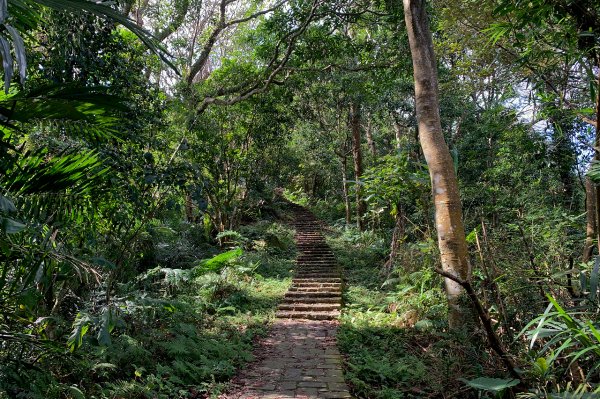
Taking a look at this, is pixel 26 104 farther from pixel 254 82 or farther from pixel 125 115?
pixel 254 82

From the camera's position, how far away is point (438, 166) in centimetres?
462

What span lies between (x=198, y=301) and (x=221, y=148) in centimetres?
575

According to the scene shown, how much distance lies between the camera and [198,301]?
692 cm

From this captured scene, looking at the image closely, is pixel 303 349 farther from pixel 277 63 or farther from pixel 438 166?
pixel 277 63

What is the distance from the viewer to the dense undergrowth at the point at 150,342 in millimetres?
2596

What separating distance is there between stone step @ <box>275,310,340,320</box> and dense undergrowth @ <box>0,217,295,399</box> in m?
0.23

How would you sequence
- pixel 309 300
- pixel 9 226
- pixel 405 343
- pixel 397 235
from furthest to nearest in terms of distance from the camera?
1. pixel 397 235
2. pixel 309 300
3. pixel 405 343
4. pixel 9 226

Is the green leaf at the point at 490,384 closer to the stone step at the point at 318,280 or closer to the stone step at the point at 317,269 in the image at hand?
the stone step at the point at 318,280

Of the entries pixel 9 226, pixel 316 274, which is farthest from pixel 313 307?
pixel 9 226

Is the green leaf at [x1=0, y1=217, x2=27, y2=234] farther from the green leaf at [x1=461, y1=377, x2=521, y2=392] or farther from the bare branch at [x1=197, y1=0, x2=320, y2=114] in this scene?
the bare branch at [x1=197, y1=0, x2=320, y2=114]

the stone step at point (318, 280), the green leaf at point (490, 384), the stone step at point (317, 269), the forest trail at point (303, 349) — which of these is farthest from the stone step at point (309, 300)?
the green leaf at point (490, 384)

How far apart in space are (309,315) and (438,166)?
151 inches

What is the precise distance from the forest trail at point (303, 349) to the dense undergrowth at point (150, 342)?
10.5 inches

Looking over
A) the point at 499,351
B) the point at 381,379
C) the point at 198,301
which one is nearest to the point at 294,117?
the point at 198,301
